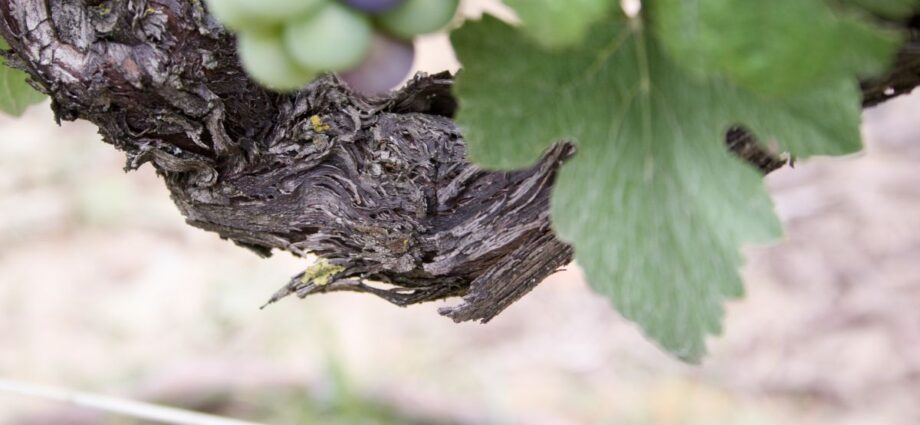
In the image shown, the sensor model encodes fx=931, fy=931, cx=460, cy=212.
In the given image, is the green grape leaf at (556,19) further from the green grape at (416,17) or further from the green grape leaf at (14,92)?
the green grape leaf at (14,92)

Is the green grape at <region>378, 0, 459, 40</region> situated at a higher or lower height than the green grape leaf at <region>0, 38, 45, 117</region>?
lower

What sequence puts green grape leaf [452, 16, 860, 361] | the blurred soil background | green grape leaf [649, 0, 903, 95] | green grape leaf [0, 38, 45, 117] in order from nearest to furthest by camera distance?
1. green grape leaf [649, 0, 903, 95]
2. green grape leaf [452, 16, 860, 361]
3. green grape leaf [0, 38, 45, 117]
4. the blurred soil background

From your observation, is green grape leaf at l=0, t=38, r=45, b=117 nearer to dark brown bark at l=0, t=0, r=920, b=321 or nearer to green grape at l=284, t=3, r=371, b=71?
dark brown bark at l=0, t=0, r=920, b=321

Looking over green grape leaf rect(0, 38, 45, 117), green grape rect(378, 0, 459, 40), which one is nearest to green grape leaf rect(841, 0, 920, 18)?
green grape rect(378, 0, 459, 40)

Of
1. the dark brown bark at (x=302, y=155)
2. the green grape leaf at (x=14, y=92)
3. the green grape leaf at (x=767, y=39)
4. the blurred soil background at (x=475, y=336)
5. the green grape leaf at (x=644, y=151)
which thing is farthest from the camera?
the blurred soil background at (x=475, y=336)

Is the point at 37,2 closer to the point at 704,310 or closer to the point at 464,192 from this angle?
the point at 464,192

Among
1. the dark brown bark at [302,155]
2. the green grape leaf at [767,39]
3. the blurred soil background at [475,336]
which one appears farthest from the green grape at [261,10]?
the blurred soil background at [475,336]

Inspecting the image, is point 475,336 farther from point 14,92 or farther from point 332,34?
point 332,34
